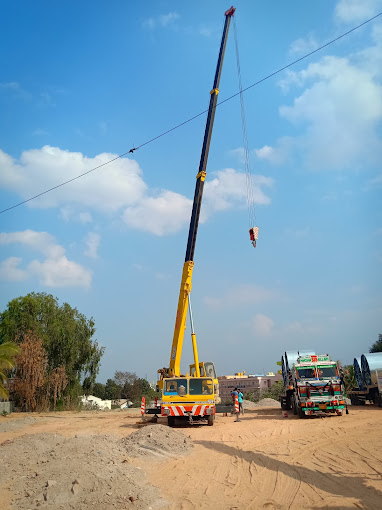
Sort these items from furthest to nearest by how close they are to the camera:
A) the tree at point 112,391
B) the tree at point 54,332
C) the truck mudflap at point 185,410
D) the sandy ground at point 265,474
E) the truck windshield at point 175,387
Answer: the tree at point 112,391 → the tree at point 54,332 → the truck windshield at point 175,387 → the truck mudflap at point 185,410 → the sandy ground at point 265,474

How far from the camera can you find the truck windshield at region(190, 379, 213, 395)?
1853 cm

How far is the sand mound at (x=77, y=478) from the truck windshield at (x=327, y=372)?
12427mm

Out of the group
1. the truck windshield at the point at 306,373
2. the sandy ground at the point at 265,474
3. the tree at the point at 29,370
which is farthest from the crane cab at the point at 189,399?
the tree at the point at 29,370

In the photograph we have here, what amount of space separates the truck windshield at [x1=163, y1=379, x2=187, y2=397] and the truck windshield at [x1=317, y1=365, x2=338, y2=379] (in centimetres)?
689

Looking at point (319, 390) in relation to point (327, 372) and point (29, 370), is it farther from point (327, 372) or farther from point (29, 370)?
point (29, 370)

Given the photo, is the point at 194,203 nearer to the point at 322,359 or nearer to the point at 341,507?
the point at 322,359

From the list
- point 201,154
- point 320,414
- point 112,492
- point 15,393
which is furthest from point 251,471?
point 15,393

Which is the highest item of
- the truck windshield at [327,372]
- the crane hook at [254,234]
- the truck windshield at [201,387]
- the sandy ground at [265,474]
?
the crane hook at [254,234]

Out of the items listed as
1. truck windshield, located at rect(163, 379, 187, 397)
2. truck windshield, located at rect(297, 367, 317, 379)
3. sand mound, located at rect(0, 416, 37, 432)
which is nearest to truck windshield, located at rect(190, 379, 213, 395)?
truck windshield, located at rect(163, 379, 187, 397)

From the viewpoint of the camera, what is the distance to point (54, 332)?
3919 cm

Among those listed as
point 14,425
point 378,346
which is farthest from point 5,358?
point 378,346

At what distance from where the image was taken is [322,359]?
69.5 ft

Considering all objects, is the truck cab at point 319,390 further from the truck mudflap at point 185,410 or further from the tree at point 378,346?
the tree at point 378,346

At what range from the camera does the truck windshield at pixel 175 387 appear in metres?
18.5
